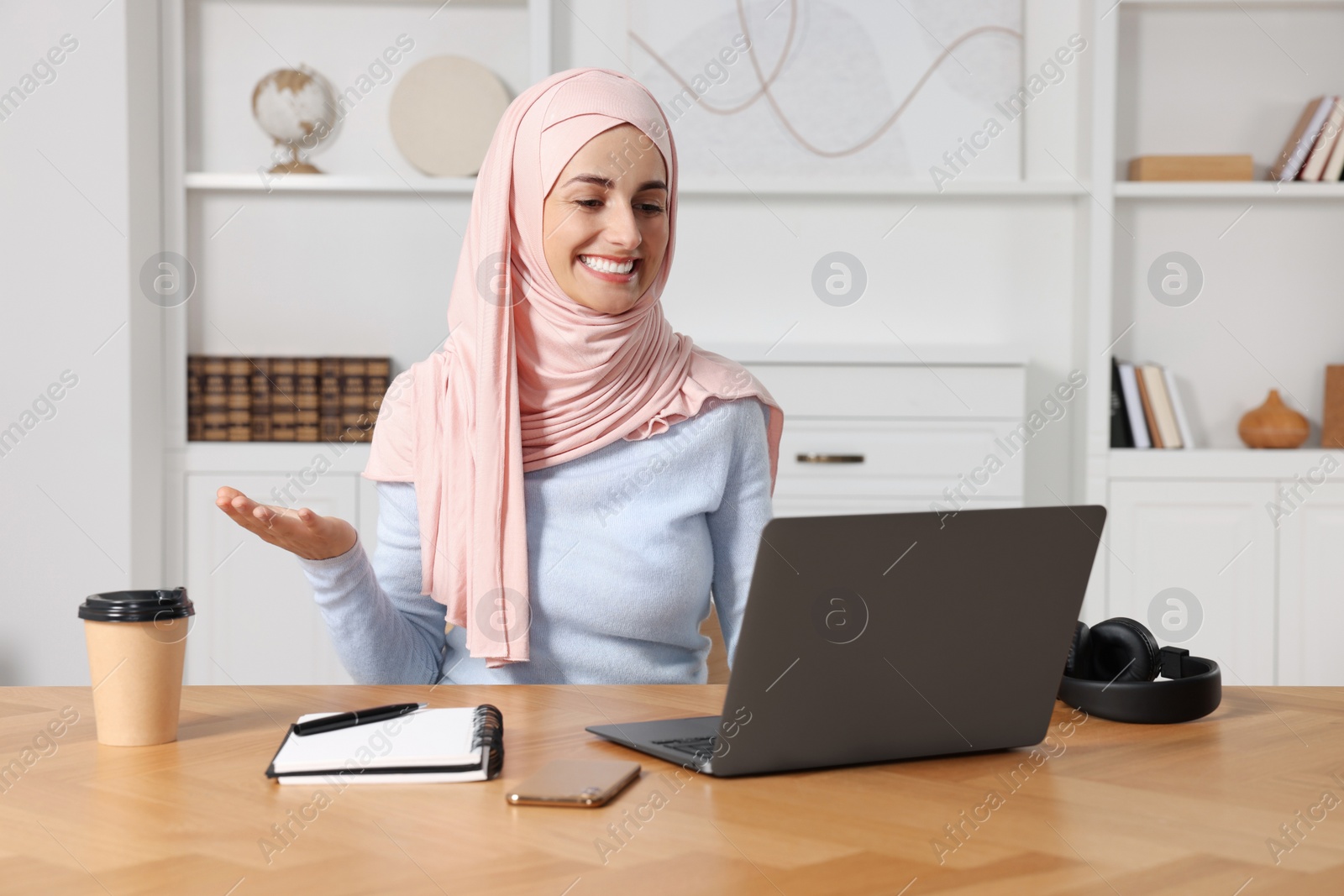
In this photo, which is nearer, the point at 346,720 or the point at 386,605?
the point at 346,720

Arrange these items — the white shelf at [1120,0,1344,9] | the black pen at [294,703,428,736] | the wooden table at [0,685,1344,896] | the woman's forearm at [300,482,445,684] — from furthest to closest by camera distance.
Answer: the white shelf at [1120,0,1344,9]
the woman's forearm at [300,482,445,684]
the black pen at [294,703,428,736]
the wooden table at [0,685,1344,896]

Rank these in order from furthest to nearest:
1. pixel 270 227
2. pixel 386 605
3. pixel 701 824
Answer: pixel 270 227 < pixel 386 605 < pixel 701 824

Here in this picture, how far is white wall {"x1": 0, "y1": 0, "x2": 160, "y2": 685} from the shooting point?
8.82ft

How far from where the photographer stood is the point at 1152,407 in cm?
290

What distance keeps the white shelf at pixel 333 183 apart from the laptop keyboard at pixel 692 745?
2.24 m

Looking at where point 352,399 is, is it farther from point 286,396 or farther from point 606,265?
point 606,265

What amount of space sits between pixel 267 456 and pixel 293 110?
932 mm

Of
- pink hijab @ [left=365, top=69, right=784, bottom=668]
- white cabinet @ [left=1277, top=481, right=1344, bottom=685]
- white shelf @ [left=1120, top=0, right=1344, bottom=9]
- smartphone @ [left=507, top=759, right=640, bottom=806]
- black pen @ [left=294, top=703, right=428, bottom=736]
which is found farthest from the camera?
white shelf @ [left=1120, top=0, right=1344, bottom=9]

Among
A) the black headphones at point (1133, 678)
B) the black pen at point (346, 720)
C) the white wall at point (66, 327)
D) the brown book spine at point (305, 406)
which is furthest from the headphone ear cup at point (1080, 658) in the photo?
the white wall at point (66, 327)

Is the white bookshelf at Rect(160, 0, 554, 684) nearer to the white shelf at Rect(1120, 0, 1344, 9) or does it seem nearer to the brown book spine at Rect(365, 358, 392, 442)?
the brown book spine at Rect(365, 358, 392, 442)

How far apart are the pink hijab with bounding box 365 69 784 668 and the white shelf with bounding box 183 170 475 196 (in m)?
1.38

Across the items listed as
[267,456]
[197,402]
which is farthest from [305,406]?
[197,402]

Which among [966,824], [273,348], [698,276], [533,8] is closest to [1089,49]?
[698,276]

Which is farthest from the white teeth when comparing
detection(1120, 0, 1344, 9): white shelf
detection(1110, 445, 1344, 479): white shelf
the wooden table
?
detection(1120, 0, 1344, 9): white shelf
